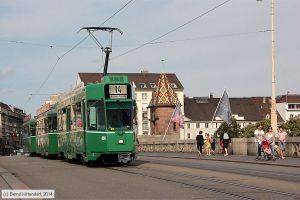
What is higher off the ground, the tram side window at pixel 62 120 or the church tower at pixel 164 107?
the church tower at pixel 164 107

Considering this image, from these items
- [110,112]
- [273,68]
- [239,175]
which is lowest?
[239,175]

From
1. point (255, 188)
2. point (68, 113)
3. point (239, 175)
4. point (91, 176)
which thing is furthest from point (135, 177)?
point (68, 113)

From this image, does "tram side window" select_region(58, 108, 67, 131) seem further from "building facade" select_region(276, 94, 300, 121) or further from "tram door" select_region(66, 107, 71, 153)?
"building facade" select_region(276, 94, 300, 121)

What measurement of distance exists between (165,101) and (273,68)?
3329 inches

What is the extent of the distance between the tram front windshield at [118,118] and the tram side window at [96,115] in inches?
10.3

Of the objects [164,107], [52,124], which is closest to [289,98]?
[164,107]

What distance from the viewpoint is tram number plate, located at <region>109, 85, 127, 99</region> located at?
24.4m

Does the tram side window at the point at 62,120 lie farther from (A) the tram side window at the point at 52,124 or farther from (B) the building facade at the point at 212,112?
(B) the building facade at the point at 212,112

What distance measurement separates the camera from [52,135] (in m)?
36.3

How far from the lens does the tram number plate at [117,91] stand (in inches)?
961

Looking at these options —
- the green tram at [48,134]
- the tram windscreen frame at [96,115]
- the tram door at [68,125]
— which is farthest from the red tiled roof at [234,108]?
the tram windscreen frame at [96,115]

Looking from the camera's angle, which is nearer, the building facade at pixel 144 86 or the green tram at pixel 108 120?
the green tram at pixel 108 120

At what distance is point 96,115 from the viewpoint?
2447cm

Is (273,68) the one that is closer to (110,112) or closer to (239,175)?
(110,112)
